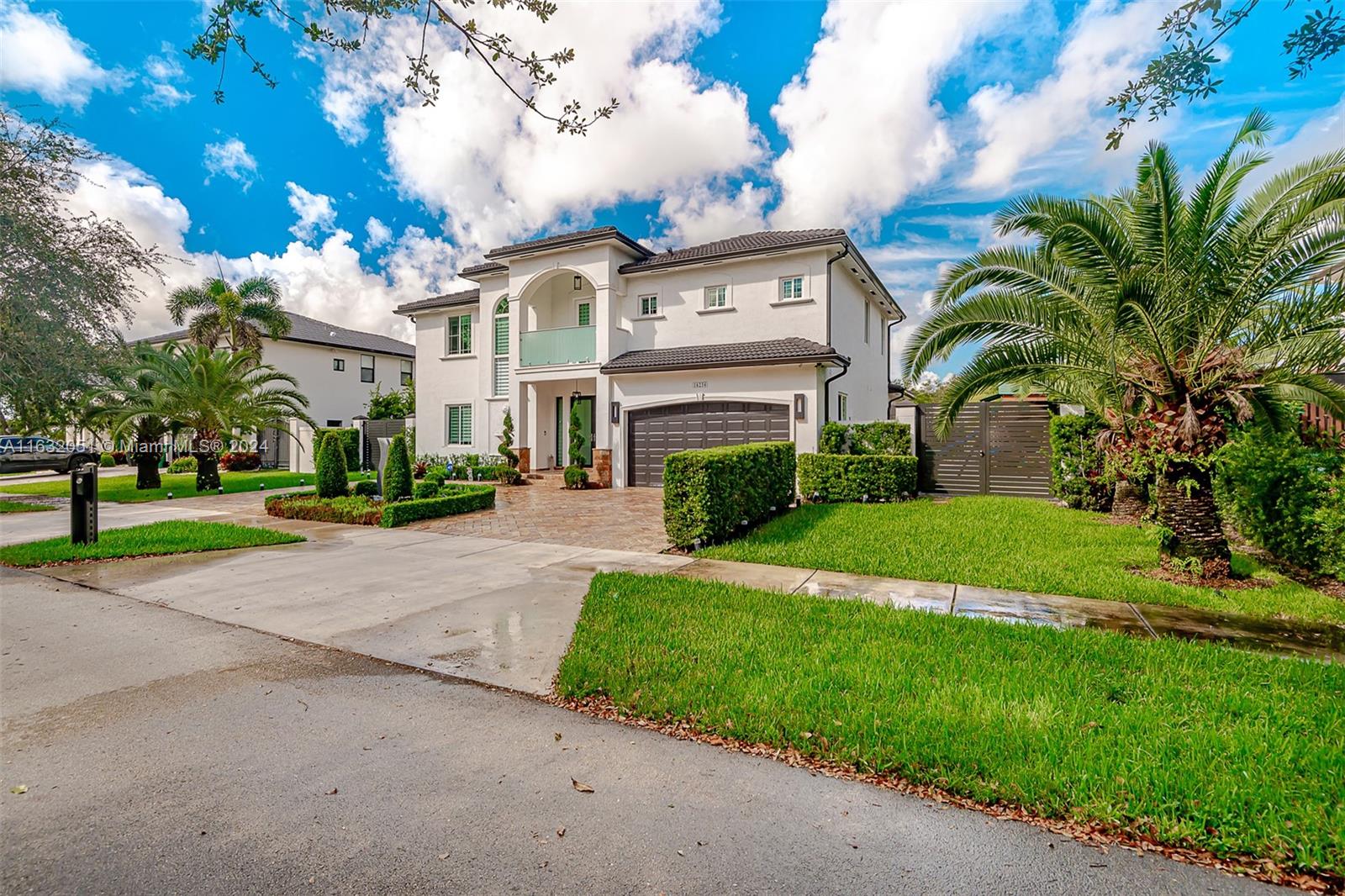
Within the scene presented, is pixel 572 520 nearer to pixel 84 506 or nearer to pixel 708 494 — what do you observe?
pixel 708 494

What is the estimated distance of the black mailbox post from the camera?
8844 millimetres

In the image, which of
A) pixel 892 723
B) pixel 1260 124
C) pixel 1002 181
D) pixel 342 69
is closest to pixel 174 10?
pixel 342 69

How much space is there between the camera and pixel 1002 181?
8.53m

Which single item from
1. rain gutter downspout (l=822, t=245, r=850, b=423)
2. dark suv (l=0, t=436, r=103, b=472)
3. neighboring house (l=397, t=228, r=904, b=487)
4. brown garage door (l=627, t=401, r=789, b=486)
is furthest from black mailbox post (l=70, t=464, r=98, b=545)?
rain gutter downspout (l=822, t=245, r=850, b=423)

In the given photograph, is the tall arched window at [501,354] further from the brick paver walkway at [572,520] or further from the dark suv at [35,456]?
the dark suv at [35,456]

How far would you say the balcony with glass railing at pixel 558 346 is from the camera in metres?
18.9

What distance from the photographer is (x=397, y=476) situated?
1256cm

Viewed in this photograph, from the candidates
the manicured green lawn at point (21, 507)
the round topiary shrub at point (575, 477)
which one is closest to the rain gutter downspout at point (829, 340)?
the round topiary shrub at point (575, 477)

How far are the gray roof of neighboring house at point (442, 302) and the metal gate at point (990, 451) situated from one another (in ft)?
52.6

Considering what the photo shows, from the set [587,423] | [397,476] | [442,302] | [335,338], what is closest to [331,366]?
[335,338]

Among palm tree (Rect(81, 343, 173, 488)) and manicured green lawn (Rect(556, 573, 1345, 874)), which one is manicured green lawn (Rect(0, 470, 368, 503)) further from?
manicured green lawn (Rect(556, 573, 1345, 874))

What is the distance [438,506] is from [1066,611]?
35.4ft

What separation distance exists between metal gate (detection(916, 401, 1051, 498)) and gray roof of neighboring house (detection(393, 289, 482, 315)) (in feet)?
52.6

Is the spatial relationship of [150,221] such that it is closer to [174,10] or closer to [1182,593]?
[174,10]
